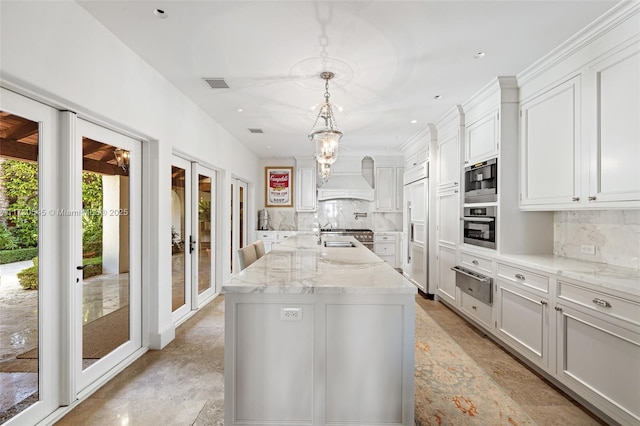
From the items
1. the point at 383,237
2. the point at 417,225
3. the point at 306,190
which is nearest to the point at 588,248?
the point at 417,225

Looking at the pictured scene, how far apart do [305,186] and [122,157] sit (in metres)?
4.73

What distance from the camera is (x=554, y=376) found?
7.46 ft

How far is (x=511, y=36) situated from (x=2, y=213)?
3.46m

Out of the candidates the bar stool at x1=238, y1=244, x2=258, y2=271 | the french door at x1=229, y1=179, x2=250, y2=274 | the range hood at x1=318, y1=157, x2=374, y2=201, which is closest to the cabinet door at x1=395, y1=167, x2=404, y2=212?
the range hood at x1=318, y1=157, x2=374, y2=201

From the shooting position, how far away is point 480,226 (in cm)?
341

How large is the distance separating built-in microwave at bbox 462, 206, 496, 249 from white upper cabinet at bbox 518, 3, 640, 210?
13.7 inches

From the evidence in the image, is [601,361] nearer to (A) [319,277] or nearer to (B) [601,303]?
(B) [601,303]

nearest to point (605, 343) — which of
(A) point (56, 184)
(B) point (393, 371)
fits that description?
(B) point (393, 371)

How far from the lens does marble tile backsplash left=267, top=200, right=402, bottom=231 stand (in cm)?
730

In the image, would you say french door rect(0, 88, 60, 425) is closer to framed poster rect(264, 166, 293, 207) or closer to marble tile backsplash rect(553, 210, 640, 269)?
marble tile backsplash rect(553, 210, 640, 269)

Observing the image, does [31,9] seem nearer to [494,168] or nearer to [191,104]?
[191,104]

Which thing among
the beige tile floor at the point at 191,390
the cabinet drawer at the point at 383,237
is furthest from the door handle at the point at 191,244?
the cabinet drawer at the point at 383,237

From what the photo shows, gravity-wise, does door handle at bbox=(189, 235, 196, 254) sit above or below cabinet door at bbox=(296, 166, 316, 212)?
below

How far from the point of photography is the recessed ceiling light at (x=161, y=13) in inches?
79.8
